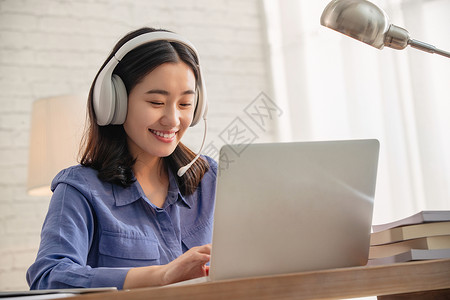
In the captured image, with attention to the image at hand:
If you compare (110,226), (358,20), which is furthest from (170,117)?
(358,20)

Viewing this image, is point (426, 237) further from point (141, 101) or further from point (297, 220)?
point (141, 101)

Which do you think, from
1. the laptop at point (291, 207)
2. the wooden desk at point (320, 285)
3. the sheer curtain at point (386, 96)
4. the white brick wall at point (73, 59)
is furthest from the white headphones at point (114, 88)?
the white brick wall at point (73, 59)

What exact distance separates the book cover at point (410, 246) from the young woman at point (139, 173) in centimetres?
44

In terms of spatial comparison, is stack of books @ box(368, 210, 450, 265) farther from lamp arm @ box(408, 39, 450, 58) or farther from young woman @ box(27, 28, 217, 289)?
young woman @ box(27, 28, 217, 289)

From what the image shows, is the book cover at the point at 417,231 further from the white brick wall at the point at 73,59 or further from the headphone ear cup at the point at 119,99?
the white brick wall at the point at 73,59

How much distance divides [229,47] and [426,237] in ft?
8.69

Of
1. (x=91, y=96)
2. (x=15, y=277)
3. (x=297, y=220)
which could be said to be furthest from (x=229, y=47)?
(x=297, y=220)

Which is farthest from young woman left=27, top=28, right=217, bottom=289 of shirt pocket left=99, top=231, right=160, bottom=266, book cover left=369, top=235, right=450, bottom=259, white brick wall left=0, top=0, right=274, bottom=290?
white brick wall left=0, top=0, right=274, bottom=290

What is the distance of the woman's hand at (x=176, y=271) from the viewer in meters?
0.78

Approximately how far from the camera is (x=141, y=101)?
133 centimetres

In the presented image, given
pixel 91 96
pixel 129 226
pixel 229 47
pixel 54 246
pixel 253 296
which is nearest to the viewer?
pixel 253 296

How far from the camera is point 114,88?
4.39 feet

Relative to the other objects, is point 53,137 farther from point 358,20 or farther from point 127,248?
point 358,20

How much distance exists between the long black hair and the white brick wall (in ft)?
5.02
